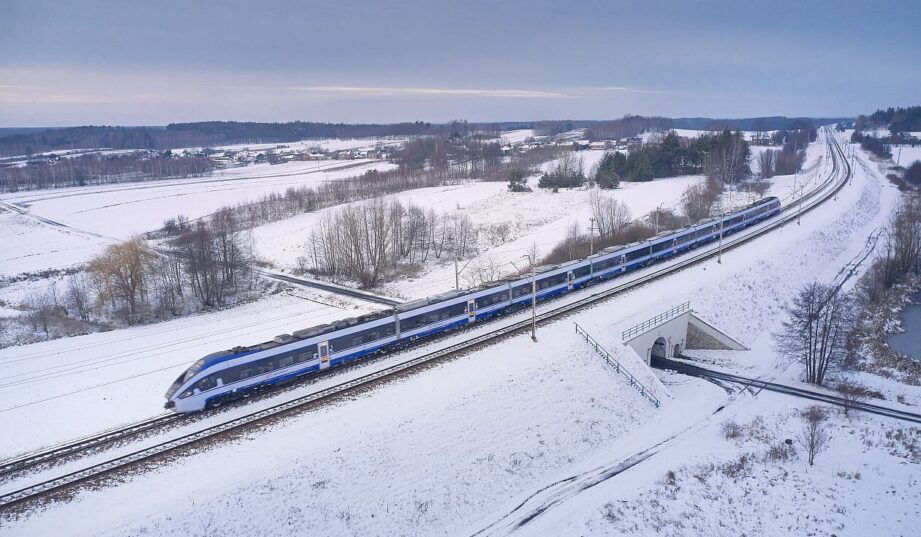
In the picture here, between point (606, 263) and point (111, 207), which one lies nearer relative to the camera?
point (606, 263)

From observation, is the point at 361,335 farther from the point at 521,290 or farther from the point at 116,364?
the point at 116,364

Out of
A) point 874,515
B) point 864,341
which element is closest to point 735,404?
point 874,515

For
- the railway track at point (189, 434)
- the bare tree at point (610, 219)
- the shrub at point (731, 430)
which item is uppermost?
the bare tree at point (610, 219)

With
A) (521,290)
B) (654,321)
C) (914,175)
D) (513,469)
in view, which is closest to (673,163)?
(914,175)

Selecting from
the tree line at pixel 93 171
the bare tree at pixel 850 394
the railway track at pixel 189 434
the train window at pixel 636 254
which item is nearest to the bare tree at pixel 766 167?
the train window at pixel 636 254

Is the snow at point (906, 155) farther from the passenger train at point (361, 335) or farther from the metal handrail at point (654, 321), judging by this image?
the passenger train at point (361, 335)

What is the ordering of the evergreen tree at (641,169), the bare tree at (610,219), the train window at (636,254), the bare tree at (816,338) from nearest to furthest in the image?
the bare tree at (816,338), the train window at (636,254), the bare tree at (610,219), the evergreen tree at (641,169)

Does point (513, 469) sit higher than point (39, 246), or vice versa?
point (39, 246)

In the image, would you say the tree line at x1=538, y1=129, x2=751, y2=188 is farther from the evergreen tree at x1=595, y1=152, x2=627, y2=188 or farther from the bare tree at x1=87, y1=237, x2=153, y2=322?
the bare tree at x1=87, y1=237, x2=153, y2=322
